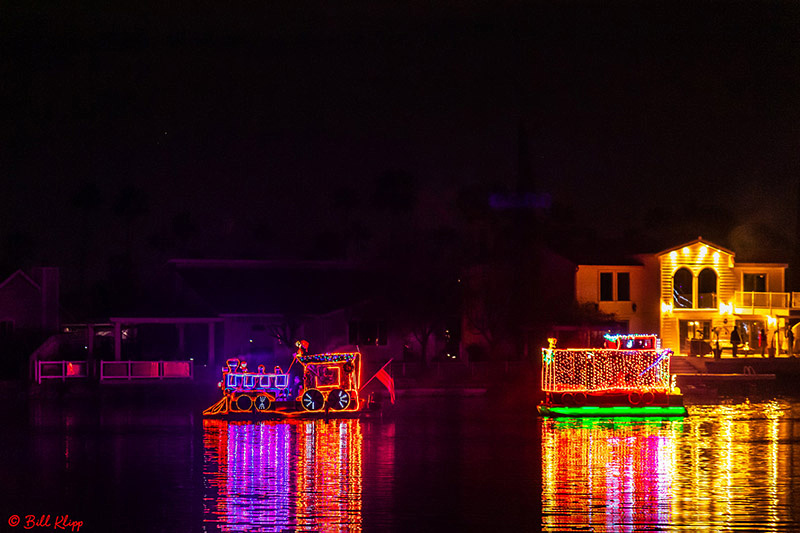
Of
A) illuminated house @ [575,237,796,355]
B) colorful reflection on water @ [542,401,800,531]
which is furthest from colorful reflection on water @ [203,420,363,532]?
illuminated house @ [575,237,796,355]

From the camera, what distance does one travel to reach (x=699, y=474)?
21922 millimetres

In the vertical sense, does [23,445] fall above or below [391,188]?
below

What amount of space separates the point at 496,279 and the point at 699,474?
30.3 m

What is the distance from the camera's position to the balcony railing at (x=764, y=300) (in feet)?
181

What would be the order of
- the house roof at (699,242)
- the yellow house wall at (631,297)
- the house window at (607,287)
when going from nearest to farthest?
the house roof at (699,242) → the yellow house wall at (631,297) → the house window at (607,287)

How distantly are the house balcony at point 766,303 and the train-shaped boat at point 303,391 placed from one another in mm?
29950

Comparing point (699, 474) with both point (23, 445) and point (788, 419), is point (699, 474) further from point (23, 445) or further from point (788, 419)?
point (23, 445)

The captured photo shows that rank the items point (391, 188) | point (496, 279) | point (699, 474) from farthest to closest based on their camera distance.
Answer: point (391, 188) → point (496, 279) → point (699, 474)

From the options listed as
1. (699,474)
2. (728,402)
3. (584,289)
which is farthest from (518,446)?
(584,289)

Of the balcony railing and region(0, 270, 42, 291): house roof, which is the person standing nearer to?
the balcony railing

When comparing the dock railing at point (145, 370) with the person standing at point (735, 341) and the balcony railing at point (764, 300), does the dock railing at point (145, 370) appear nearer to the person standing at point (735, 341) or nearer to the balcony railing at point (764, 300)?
the person standing at point (735, 341)

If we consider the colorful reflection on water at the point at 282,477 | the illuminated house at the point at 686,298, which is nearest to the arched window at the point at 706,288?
the illuminated house at the point at 686,298

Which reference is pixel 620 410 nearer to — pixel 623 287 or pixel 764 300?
pixel 623 287

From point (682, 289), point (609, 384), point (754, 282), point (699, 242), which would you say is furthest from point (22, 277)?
point (754, 282)
